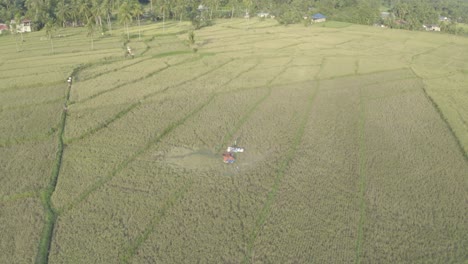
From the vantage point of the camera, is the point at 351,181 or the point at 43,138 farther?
the point at 43,138

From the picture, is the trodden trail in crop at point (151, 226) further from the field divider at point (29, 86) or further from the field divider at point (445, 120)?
the field divider at point (29, 86)

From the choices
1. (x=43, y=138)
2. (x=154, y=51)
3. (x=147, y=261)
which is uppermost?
(x=154, y=51)

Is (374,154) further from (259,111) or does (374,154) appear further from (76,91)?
(76,91)

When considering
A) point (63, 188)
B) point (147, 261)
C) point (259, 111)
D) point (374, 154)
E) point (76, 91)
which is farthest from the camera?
point (76, 91)

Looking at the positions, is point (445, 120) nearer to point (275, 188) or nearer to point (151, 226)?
point (275, 188)

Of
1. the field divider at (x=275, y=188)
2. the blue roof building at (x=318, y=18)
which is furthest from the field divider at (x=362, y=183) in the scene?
the blue roof building at (x=318, y=18)

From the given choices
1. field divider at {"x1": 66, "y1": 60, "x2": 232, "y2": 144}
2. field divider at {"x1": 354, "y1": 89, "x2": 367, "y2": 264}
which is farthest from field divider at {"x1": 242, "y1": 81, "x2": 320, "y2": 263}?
field divider at {"x1": 66, "y1": 60, "x2": 232, "y2": 144}

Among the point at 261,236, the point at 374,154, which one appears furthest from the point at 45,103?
the point at 374,154
